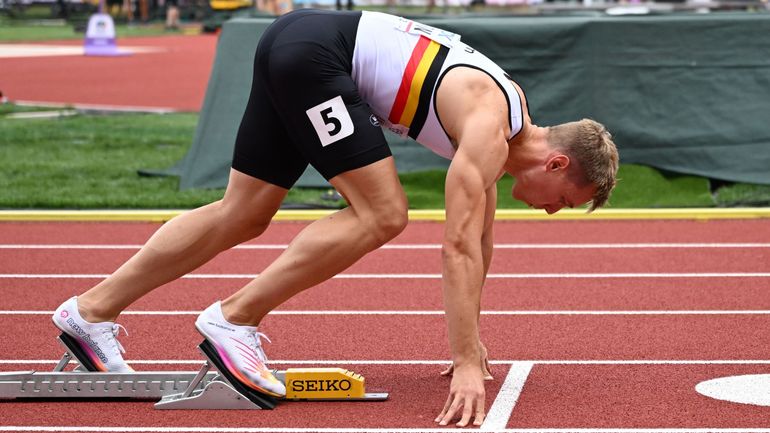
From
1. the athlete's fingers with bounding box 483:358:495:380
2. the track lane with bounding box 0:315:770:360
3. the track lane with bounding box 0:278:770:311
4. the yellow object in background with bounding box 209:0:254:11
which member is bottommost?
the yellow object in background with bounding box 209:0:254:11

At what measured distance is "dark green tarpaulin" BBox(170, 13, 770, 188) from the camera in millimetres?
9352

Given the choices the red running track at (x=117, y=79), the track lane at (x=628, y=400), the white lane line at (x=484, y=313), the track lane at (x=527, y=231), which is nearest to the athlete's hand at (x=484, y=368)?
the track lane at (x=628, y=400)

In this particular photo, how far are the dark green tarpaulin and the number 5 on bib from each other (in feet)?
16.8

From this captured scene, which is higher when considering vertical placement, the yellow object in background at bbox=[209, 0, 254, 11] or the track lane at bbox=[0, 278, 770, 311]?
the track lane at bbox=[0, 278, 770, 311]

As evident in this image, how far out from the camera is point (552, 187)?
4445 millimetres

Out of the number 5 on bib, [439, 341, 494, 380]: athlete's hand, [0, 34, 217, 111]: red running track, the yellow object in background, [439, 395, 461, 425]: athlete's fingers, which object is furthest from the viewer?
the yellow object in background

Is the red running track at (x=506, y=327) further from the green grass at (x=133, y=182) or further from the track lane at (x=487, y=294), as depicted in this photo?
the green grass at (x=133, y=182)

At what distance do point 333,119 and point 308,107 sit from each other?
0.33 feet

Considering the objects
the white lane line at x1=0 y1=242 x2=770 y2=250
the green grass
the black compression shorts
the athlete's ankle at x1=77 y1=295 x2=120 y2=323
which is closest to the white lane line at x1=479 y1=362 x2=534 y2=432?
the black compression shorts

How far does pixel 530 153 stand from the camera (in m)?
4.46

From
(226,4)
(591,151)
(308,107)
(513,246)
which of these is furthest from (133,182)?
(226,4)

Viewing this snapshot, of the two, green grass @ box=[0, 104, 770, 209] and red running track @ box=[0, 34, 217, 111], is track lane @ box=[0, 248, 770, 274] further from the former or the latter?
red running track @ box=[0, 34, 217, 111]

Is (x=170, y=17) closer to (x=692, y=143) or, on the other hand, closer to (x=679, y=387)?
(x=692, y=143)

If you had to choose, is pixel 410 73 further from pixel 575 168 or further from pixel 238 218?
pixel 238 218
